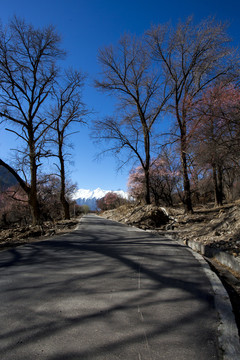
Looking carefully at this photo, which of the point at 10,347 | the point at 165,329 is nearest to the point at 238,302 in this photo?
the point at 165,329

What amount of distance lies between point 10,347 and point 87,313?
0.77m

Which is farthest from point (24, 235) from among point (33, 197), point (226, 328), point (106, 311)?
point (226, 328)

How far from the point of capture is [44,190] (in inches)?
1224

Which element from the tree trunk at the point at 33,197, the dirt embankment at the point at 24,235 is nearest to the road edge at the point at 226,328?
the dirt embankment at the point at 24,235

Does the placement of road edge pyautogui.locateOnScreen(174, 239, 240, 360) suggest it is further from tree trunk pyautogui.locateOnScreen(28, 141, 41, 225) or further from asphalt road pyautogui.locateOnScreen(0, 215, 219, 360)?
tree trunk pyautogui.locateOnScreen(28, 141, 41, 225)

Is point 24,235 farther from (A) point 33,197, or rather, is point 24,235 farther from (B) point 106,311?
(B) point 106,311

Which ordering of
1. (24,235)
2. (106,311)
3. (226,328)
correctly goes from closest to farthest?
(226,328) → (106,311) → (24,235)

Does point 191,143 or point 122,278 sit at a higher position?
point 191,143

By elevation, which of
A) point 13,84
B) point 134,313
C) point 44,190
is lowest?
point 134,313

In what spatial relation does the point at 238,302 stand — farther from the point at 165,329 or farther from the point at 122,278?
the point at 122,278

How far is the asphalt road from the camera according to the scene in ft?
5.75

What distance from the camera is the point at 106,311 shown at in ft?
7.83

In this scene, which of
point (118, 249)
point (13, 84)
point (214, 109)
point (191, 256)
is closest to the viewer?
point (191, 256)

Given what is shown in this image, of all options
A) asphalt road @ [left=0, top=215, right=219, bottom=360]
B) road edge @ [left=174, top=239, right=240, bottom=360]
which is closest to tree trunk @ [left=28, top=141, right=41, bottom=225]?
asphalt road @ [left=0, top=215, right=219, bottom=360]
